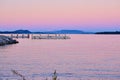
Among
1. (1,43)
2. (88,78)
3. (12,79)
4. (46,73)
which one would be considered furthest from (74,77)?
(1,43)

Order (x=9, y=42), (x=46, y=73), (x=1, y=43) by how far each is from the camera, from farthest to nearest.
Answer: (x=9, y=42), (x=1, y=43), (x=46, y=73)

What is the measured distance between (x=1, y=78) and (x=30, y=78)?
6.96ft

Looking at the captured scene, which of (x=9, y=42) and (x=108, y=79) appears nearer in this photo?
(x=108, y=79)

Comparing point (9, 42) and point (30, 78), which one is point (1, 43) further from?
point (30, 78)

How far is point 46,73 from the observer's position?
26.0m

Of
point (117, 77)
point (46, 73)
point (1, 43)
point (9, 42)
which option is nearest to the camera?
point (117, 77)

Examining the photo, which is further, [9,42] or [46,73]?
[9,42]

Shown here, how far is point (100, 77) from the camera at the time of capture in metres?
23.5

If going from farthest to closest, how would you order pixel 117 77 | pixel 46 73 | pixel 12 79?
pixel 46 73 < pixel 117 77 < pixel 12 79

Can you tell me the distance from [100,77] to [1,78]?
715cm

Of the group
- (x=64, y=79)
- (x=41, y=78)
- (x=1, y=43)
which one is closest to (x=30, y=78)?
(x=41, y=78)

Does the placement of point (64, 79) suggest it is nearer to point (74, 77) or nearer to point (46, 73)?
point (74, 77)

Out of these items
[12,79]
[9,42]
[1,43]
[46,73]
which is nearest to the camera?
[12,79]

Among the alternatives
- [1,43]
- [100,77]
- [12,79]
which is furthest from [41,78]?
[1,43]
